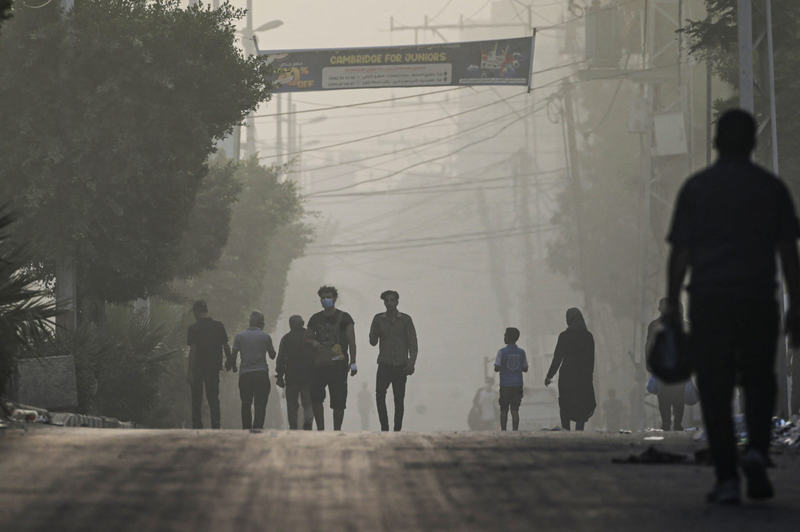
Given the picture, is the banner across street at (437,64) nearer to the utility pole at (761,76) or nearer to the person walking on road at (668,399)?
the utility pole at (761,76)

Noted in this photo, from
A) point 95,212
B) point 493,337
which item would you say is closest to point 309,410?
point 95,212

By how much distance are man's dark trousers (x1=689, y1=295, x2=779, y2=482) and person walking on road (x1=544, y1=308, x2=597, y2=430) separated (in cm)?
1047

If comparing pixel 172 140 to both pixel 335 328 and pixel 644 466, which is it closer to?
pixel 335 328

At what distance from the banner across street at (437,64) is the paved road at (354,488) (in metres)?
24.0

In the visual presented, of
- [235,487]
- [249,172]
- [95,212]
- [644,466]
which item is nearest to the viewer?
[235,487]

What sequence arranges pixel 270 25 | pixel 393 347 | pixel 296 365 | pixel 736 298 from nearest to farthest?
pixel 736 298 < pixel 393 347 < pixel 296 365 < pixel 270 25

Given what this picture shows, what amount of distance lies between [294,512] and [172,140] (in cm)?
1501

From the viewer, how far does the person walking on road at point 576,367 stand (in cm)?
1633

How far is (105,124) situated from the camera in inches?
782

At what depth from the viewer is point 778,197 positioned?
5.82 m

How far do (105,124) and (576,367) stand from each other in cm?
803

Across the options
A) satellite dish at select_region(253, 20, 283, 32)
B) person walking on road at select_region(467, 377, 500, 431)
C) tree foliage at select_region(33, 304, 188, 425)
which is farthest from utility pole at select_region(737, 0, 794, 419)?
satellite dish at select_region(253, 20, 283, 32)

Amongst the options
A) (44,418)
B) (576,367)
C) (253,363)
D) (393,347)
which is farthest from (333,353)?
(44,418)

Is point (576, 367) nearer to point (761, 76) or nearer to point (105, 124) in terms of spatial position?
point (761, 76)
